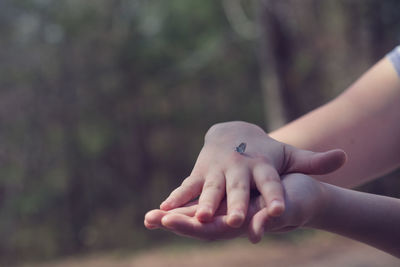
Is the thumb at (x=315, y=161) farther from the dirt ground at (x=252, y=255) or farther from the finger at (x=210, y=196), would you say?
the dirt ground at (x=252, y=255)

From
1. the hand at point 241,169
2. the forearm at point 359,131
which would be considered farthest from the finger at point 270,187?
the forearm at point 359,131

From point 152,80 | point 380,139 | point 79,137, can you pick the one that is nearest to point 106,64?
point 152,80

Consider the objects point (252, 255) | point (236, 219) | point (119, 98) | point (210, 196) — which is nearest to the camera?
point (236, 219)

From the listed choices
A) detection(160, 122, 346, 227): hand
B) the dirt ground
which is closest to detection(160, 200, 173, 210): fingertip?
detection(160, 122, 346, 227): hand

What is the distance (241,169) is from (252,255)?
3.06 m

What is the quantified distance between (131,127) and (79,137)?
0.59 m

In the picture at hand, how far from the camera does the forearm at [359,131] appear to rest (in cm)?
102

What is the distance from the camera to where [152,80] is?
5.10 meters

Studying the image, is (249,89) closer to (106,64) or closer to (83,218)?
(106,64)

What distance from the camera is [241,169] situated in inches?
30.7

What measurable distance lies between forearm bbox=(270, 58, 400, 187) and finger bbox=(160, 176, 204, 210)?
0.29 metres

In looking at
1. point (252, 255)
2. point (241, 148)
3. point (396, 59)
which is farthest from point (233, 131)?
point (252, 255)

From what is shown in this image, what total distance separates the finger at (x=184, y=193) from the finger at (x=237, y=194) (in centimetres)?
6

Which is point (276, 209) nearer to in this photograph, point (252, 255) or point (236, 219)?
point (236, 219)
